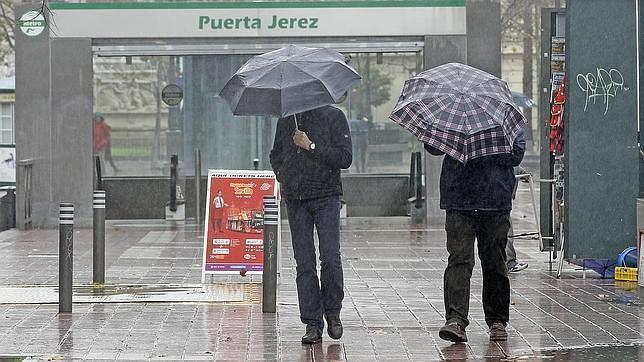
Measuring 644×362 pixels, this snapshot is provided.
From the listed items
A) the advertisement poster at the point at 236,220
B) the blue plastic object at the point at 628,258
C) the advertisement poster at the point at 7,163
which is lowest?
the blue plastic object at the point at 628,258

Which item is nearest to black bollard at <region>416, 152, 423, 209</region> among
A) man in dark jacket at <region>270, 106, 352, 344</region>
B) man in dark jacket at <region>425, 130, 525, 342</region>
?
man in dark jacket at <region>425, 130, 525, 342</region>

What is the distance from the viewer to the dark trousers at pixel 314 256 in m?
8.49

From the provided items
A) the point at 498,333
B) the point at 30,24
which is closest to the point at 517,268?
the point at 498,333

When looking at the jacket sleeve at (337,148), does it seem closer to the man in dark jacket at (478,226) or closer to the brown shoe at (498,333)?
the man in dark jacket at (478,226)

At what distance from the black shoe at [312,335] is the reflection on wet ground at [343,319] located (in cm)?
8

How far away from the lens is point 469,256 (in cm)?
Answer: 856

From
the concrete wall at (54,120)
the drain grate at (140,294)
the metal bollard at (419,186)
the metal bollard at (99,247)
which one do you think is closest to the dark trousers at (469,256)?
the drain grate at (140,294)

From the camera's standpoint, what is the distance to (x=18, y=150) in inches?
786

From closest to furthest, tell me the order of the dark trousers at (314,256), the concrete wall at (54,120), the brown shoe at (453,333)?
the brown shoe at (453,333) < the dark trousers at (314,256) < the concrete wall at (54,120)

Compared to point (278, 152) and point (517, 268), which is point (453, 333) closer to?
point (278, 152)

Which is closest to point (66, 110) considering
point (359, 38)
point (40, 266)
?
point (359, 38)

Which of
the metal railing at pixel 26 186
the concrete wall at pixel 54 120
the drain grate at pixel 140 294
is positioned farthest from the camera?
the concrete wall at pixel 54 120

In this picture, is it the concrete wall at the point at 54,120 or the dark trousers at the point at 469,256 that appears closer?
the dark trousers at the point at 469,256

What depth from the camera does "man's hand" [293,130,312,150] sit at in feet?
27.5
